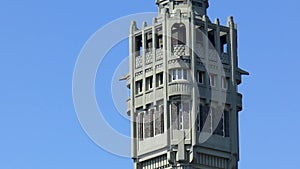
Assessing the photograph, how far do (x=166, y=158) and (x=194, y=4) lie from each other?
19.5 metres

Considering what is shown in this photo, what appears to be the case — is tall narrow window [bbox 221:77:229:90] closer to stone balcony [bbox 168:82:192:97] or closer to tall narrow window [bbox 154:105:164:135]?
stone balcony [bbox 168:82:192:97]

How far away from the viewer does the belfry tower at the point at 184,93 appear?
554ft

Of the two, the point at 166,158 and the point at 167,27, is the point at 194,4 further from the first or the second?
the point at 166,158

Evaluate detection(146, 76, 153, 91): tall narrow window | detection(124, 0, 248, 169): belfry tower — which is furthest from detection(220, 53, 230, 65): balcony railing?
detection(146, 76, 153, 91): tall narrow window

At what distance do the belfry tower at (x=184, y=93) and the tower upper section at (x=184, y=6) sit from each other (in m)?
0.27

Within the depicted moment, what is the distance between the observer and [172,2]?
17650cm

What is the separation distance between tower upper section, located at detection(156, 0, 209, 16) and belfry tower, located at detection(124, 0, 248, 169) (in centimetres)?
27

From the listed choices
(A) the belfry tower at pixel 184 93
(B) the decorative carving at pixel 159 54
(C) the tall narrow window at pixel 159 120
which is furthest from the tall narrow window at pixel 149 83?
(C) the tall narrow window at pixel 159 120

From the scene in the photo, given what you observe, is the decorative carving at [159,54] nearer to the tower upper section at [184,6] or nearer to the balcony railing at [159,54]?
the balcony railing at [159,54]

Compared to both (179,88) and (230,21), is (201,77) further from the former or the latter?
(230,21)

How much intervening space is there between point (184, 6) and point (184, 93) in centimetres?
1184

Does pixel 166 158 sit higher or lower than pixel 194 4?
lower

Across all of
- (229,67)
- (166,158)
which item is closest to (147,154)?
(166,158)

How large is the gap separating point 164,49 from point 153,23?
13.2 feet
